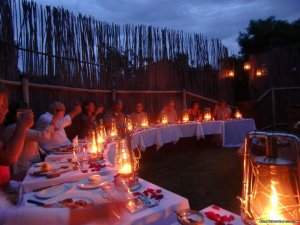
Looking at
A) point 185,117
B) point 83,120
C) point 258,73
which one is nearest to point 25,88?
point 83,120

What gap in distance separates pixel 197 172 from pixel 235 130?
107 inches

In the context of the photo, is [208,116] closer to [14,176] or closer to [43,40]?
[43,40]

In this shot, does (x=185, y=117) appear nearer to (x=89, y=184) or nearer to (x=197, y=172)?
(x=197, y=172)

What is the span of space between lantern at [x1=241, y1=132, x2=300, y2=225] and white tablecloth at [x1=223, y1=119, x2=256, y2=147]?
6493 millimetres

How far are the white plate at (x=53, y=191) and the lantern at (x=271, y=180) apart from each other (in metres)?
1.34

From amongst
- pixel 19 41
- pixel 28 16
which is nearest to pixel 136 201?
pixel 19 41

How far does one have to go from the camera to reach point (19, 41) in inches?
196

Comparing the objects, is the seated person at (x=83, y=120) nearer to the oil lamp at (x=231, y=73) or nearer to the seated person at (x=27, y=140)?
the seated person at (x=27, y=140)

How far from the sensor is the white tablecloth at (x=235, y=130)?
7371mm

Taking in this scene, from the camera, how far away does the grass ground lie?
3.99m

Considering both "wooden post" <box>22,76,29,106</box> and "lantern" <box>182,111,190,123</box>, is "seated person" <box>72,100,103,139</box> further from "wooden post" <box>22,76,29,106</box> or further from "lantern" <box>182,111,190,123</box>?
"lantern" <box>182,111,190,123</box>

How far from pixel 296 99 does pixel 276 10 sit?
14.7 m

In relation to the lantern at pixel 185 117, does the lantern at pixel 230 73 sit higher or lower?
higher

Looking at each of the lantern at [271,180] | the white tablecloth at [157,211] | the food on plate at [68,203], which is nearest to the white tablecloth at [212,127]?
the white tablecloth at [157,211]
